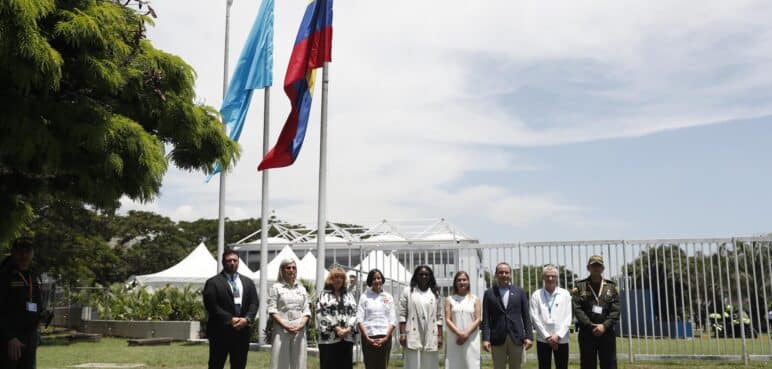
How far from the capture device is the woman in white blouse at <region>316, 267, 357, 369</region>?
27.8 ft

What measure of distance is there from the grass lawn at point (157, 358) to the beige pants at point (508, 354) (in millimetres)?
3689

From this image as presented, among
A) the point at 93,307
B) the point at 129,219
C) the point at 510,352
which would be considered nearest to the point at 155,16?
the point at 510,352

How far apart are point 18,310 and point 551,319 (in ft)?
19.6

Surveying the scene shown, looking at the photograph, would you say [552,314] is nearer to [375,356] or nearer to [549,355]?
[549,355]

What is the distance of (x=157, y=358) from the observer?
1505 centimetres

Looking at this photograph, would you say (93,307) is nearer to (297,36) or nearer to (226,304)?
(297,36)

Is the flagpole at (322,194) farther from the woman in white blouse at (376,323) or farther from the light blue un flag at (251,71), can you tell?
the light blue un flag at (251,71)

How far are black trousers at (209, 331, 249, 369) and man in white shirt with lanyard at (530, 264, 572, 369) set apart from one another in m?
3.51

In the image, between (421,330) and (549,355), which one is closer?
(421,330)

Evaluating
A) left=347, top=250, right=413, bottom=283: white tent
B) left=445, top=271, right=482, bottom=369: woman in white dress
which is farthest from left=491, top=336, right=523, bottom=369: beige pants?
left=347, top=250, right=413, bottom=283: white tent

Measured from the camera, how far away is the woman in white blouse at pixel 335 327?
8484 mm

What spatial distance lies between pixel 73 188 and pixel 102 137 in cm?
193

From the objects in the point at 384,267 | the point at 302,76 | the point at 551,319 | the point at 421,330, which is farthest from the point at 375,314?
the point at 384,267

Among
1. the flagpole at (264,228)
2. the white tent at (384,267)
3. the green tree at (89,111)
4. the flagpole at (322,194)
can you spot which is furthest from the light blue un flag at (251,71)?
the green tree at (89,111)
